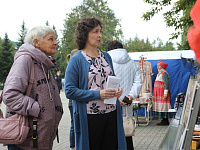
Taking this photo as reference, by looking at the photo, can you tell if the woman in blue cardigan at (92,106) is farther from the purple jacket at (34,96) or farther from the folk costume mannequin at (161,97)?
the folk costume mannequin at (161,97)

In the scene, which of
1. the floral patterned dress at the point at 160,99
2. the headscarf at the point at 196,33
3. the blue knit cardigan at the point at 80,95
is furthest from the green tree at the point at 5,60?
the headscarf at the point at 196,33

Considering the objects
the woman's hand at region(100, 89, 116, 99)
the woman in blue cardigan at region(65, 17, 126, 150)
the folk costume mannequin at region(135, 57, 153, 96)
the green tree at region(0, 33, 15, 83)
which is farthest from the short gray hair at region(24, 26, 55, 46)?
the green tree at region(0, 33, 15, 83)

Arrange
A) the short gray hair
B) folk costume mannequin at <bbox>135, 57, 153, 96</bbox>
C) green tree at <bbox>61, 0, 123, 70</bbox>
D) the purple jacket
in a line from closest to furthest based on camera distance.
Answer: the purple jacket → the short gray hair → folk costume mannequin at <bbox>135, 57, 153, 96</bbox> → green tree at <bbox>61, 0, 123, 70</bbox>

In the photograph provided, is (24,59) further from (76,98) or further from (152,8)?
(152,8)

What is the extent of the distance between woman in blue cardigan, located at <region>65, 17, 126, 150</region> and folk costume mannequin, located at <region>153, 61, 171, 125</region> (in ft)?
22.2

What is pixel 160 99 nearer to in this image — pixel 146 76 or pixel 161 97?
pixel 161 97

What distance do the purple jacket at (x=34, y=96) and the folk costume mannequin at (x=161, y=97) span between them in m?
7.42

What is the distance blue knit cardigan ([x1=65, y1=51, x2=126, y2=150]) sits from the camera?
2.89 meters

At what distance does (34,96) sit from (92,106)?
686 mm

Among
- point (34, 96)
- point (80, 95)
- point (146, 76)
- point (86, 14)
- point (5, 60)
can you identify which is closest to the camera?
point (34, 96)

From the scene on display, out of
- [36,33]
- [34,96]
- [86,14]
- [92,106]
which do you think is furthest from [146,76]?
[86,14]

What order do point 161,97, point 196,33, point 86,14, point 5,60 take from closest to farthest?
point 196,33 < point 161,97 < point 86,14 < point 5,60

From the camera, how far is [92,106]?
296 centimetres

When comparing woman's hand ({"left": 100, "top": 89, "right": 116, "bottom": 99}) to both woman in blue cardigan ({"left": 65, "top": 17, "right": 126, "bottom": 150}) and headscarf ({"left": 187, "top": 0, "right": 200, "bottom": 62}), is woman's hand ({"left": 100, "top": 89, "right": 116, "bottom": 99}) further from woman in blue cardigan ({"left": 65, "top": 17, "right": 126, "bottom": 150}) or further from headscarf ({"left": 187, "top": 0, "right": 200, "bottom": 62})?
headscarf ({"left": 187, "top": 0, "right": 200, "bottom": 62})
